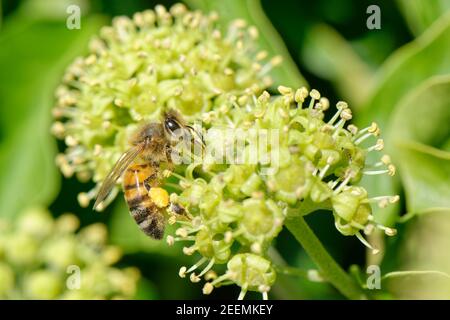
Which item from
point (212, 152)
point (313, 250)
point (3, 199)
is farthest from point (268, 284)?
point (3, 199)

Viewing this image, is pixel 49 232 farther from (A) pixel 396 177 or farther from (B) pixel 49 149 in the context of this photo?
(A) pixel 396 177

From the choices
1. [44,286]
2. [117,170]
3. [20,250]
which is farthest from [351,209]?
[20,250]

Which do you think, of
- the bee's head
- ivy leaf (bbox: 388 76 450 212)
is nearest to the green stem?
ivy leaf (bbox: 388 76 450 212)

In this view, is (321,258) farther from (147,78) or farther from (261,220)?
(147,78)

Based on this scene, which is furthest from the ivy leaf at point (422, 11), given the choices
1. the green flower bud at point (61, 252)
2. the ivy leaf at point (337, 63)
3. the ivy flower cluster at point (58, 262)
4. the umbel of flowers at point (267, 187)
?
the green flower bud at point (61, 252)

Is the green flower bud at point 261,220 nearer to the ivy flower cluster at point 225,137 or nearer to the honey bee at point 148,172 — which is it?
the ivy flower cluster at point 225,137

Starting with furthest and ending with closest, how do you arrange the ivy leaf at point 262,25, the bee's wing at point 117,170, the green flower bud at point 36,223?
the green flower bud at point 36,223, the ivy leaf at point 262,25, the bee's wing at point 117,170
